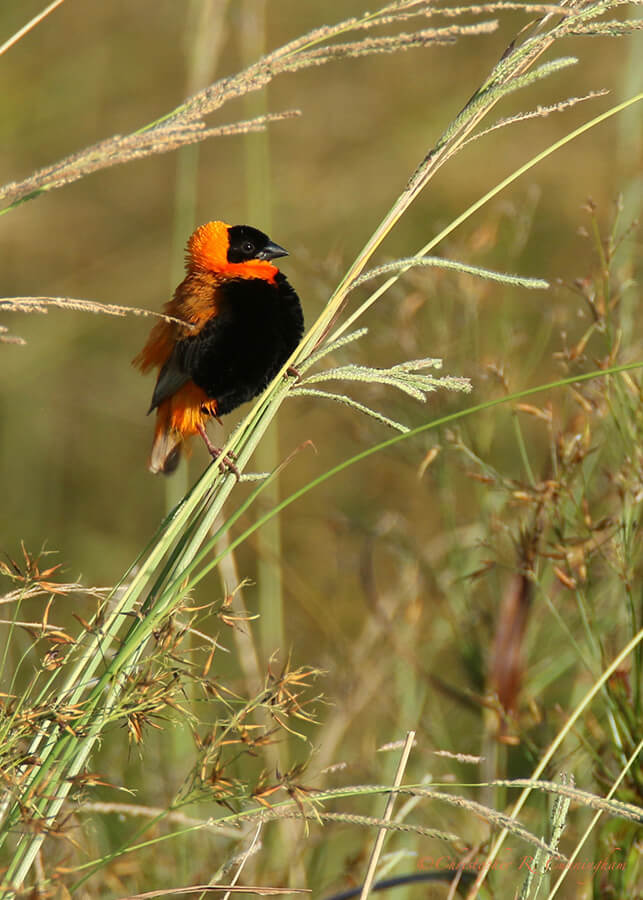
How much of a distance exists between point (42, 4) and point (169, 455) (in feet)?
13.0

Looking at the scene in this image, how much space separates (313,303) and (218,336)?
356 centimetres

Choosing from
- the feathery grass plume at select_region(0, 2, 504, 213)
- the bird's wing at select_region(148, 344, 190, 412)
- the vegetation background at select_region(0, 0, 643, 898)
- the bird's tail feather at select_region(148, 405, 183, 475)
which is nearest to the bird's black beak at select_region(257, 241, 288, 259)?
the vegetation background at select_region(0, 0, 643, 898)

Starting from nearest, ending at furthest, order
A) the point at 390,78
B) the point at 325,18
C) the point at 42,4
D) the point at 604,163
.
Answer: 1. the point at 42,4
2. the point at 604,163
3. the point at 325,18
4. the point at 390,78

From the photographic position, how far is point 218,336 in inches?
103

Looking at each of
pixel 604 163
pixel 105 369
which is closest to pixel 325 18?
pixel 604 163

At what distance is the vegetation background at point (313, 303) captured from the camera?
2998mm

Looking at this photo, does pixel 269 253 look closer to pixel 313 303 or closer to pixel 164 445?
pixel 164 445

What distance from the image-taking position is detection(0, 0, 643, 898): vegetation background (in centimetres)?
300

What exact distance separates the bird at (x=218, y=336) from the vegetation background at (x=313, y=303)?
0.49ft

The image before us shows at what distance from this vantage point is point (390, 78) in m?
7.14

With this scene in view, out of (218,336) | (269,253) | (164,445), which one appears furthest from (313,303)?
(218,336)

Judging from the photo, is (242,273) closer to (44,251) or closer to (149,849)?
(149,849)

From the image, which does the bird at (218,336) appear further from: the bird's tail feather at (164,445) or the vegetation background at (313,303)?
the vegetation background at (313,303)

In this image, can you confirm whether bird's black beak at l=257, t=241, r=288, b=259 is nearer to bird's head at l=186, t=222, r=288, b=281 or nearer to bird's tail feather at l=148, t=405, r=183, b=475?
bird's head at l=186, t=222, r=288, b=281
